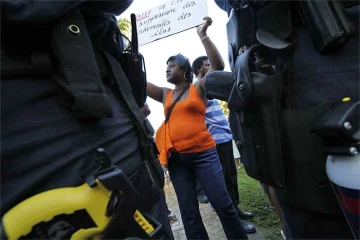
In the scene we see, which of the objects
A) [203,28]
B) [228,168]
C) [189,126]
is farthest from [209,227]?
[203,28]

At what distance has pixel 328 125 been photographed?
671 mm

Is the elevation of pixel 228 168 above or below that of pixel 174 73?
below

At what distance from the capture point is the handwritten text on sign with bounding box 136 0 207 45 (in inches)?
81.2

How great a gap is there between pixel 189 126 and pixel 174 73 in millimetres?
591

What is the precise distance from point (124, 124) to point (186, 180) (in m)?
1.43

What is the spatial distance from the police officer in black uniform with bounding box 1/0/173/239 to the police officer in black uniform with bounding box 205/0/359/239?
40cm

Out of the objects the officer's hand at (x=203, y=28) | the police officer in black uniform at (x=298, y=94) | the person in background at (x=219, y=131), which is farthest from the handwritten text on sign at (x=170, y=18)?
the police officer in black uniform at (x=298, y=94)

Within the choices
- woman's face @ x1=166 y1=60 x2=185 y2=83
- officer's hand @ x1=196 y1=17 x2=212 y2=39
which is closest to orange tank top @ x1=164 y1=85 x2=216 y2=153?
woman's face @ x1=166 y1=60 x2=185 y2=83

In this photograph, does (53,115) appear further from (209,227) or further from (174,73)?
(209,227)

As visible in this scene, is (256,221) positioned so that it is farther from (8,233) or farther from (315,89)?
(8,233)

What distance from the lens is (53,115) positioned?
70 centimetres

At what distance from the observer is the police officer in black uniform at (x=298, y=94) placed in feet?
2.49

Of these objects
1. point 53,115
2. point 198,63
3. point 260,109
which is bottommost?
point 260,109

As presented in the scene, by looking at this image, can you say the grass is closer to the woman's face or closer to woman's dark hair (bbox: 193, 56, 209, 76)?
the woman's face
